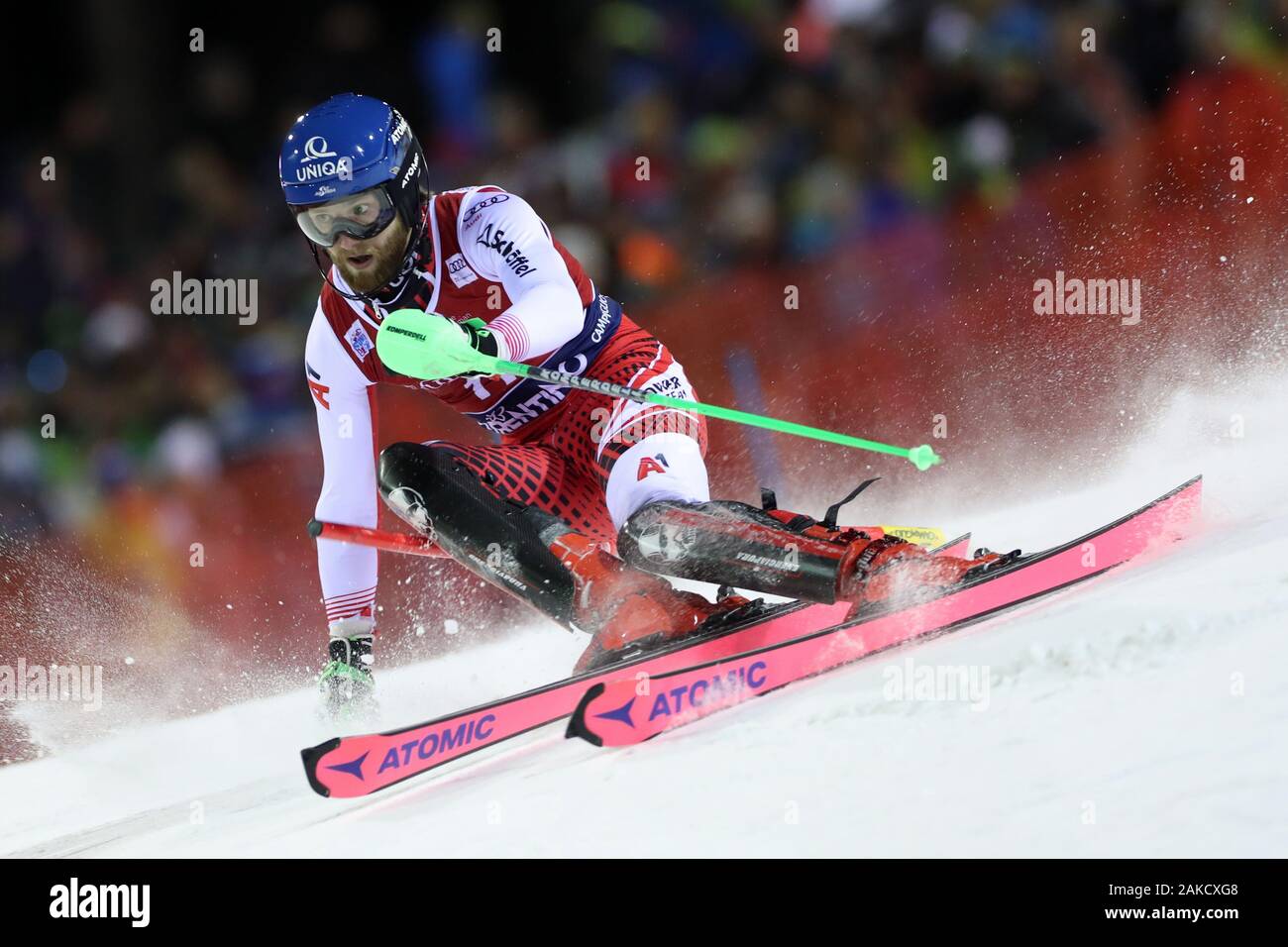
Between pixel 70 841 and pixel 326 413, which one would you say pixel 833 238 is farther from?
pixel 70 841

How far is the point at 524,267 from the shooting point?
12.6 feet

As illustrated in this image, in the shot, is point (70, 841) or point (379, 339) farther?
point (70, 841)

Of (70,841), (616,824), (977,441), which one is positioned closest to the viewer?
(616,824)

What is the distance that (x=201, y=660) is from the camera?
6.25 metres

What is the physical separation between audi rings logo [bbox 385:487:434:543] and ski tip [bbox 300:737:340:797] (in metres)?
0.82

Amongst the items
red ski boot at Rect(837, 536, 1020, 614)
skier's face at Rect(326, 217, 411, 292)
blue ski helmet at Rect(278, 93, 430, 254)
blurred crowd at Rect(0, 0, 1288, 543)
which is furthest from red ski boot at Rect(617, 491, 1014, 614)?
blurred crowd at Rect(0, 0, 1288, 543)

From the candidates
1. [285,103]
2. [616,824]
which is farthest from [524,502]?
[285,103]

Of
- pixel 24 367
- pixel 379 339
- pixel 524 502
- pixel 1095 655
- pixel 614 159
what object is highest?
pixel 614 159

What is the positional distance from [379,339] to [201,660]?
125 inches

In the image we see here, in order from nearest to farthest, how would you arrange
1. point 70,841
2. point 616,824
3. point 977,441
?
point 616,824 < point 70,841 < point 977,441

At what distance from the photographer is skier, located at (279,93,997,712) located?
12.0ft

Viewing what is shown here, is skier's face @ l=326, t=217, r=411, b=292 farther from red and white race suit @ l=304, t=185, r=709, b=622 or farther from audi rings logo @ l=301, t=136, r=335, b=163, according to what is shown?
audi rings logo @ l=301, t=136, r=335, b=163

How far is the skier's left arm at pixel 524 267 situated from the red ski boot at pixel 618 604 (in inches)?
22.2

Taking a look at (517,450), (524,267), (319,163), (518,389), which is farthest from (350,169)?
(517,450)
